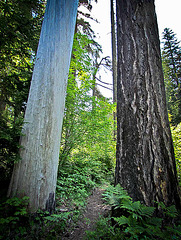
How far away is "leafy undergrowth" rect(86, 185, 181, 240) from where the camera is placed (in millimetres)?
1201

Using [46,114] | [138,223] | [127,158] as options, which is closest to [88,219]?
[138,223]

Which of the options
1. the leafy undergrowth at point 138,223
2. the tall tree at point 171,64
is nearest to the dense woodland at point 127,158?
the leafy undergrowth at point 138,223

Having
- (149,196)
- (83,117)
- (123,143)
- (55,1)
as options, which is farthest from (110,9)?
(149,196)

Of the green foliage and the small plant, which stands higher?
the green foliage

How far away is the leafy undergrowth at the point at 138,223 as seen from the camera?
120 cm

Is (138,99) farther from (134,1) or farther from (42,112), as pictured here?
(134,1)

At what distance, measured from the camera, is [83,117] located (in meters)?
3.69

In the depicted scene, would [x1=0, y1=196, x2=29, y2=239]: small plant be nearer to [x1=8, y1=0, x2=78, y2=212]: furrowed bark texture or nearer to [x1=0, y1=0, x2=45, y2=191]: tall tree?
[x1=8, y1=0, x2=78, y2=212]: furrowed bark texture

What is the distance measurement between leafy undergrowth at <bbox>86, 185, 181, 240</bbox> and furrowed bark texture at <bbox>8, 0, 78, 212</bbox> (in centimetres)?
100

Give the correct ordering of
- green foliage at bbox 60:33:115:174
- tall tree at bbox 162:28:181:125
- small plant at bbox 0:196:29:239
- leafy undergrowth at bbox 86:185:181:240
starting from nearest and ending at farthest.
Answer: leafy undergrowth at bbox 86:185:181:240
small plant at bbox 0:196:29:239
green foliage at bbox 60:33:115:174
tall tree at bbox 162:28:181:125

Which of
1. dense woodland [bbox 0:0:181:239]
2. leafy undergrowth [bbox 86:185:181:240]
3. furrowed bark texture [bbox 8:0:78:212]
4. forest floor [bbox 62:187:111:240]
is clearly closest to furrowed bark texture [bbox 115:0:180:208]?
dense woodland [bbox 0:0:181:239]

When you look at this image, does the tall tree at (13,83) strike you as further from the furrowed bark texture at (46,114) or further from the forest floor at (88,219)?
the forest floor at (88,219)

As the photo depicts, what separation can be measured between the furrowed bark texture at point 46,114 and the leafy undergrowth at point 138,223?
100cm

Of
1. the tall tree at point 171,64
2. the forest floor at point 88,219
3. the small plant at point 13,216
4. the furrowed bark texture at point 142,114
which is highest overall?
the tall tree at point 171,64
